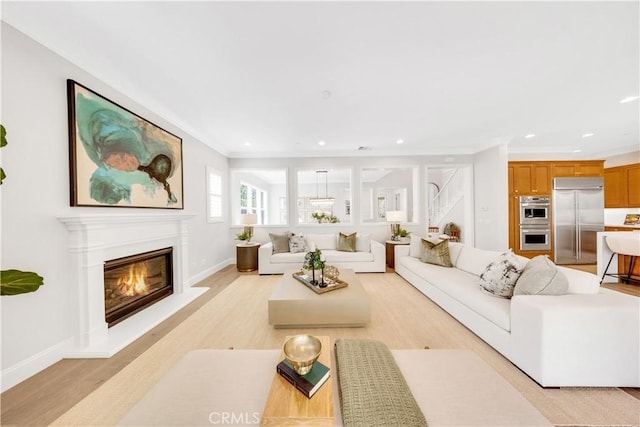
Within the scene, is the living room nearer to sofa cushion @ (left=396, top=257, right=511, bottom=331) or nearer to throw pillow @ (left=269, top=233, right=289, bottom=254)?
throw pillow @ (left=269, top=233, right=289, bottom=254)

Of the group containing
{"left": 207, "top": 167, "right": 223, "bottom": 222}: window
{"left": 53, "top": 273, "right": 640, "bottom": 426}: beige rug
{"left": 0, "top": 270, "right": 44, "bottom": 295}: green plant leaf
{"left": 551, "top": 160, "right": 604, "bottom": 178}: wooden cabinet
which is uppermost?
{"left": 551, "top": 160, "right": 604, "bottom": 178}: wooden cabinet

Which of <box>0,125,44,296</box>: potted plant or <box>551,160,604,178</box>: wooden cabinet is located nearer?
<box>0,125,44,296</box>: potted plant

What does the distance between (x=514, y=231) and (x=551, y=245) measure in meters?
0.81

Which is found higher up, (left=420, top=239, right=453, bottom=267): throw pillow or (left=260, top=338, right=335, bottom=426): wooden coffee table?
(left=420, top=239, right=453, bottom=267): throw pillow

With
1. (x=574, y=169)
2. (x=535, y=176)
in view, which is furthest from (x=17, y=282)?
(x=574, y=169)

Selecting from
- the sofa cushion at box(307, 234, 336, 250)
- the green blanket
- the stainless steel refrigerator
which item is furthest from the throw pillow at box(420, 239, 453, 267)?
the stainless steel refrigerator

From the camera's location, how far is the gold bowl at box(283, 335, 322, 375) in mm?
1062

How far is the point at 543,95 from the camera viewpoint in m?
2.85

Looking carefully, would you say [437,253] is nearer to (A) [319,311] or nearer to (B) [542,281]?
(B) [542,281]

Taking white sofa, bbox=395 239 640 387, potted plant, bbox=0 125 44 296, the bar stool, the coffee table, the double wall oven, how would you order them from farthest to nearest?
1. the double wall oven
2. the bar stool
3. the coffee table
4. white sofa, bbox=395 239 640 387
5. potted plant, bbox=0 125 44 296

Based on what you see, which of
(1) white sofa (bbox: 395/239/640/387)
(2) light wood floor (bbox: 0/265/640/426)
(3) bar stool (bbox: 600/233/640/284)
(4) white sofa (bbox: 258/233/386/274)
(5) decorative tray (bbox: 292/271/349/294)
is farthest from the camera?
(4) white sofa (bbox: 258/233/386/274)

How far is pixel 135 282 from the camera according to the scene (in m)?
2.82

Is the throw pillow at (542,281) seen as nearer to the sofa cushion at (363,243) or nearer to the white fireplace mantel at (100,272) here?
the sofa cushion at (363,243)

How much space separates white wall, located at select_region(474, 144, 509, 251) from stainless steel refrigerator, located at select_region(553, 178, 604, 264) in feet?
4.34
